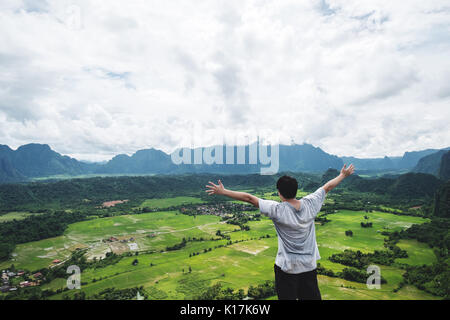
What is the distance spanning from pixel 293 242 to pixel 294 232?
130mm

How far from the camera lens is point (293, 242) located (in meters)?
2.85

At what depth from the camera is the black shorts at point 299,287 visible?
9.12 feet

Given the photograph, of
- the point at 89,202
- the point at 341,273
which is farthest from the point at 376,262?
the point at 89,202

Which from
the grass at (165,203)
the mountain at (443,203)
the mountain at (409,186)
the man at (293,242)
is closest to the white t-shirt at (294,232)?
the man at (293,242)

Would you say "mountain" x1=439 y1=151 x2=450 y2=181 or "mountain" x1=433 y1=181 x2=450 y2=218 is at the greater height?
"mountain" x1=439 y1=151 x2=450 y2=181

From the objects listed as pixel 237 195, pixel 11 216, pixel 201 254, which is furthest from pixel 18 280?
pixel 11 216

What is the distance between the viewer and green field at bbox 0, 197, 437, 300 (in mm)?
23891

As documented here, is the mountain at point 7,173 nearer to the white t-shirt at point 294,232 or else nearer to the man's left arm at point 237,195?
the man's left arm at point 237,195

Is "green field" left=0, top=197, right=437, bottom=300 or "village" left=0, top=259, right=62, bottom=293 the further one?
"village" left=0, top=259, right=62, bottom=293

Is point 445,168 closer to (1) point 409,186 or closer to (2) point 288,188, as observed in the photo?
(1) point 409,186

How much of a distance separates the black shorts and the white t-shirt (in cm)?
7

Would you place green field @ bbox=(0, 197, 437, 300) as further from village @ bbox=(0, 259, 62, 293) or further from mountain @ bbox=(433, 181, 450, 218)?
mountain @ bbox=(433, 181, 450, 218)

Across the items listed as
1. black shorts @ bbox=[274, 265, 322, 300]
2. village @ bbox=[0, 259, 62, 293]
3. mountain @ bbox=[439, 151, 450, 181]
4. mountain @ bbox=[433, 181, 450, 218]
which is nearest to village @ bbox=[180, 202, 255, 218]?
village @ bbox=[0, 259, 62, 293]
